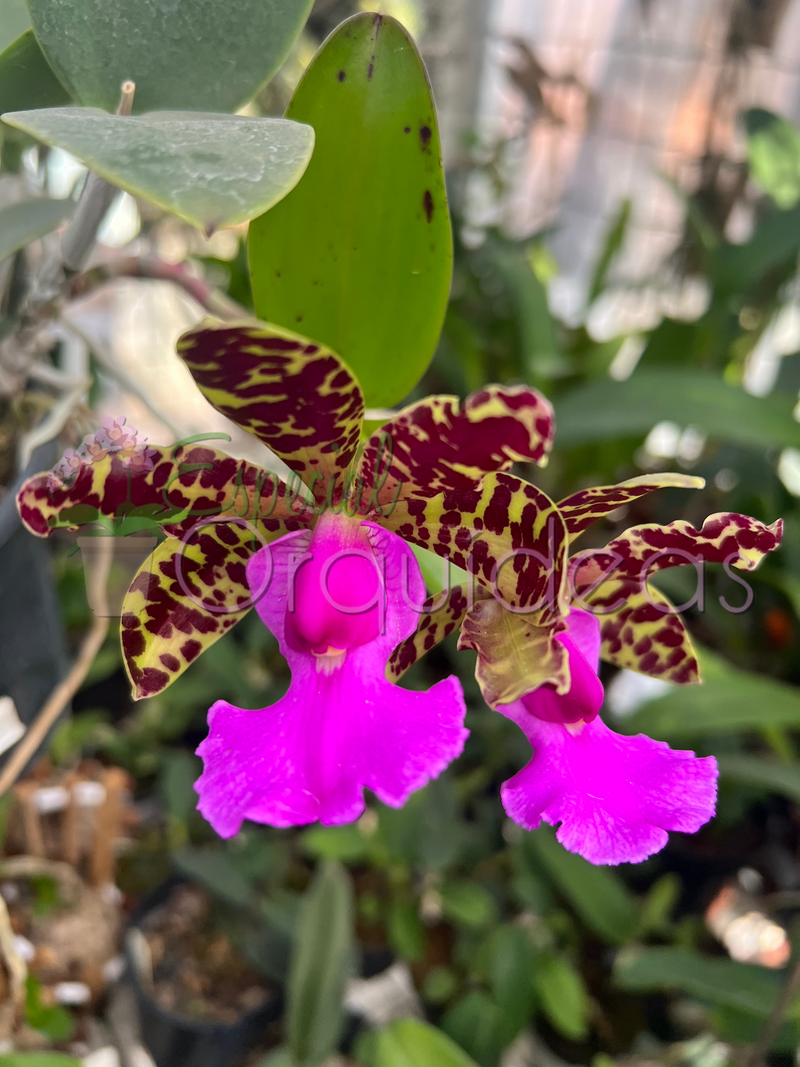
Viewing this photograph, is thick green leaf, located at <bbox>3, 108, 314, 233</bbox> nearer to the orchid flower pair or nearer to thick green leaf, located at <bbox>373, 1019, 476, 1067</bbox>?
the orchid flower pair

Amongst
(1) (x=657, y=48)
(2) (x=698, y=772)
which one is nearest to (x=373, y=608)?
(2) (x=698, y=772)

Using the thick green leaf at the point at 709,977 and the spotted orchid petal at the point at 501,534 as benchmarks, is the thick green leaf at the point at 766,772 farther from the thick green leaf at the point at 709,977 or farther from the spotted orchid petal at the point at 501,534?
the spotted orchid petal at the point at 501,534

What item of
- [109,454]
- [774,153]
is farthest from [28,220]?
[774,153]

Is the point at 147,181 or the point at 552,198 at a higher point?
the point at 147,181

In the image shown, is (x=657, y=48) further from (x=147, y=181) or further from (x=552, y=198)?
(x=147, y=181)

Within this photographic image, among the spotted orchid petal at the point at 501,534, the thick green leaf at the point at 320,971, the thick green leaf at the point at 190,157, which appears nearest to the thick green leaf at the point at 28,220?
the thick green leaf at the point at 190,157

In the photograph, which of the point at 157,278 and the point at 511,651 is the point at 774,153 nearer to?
the point at 157,278
